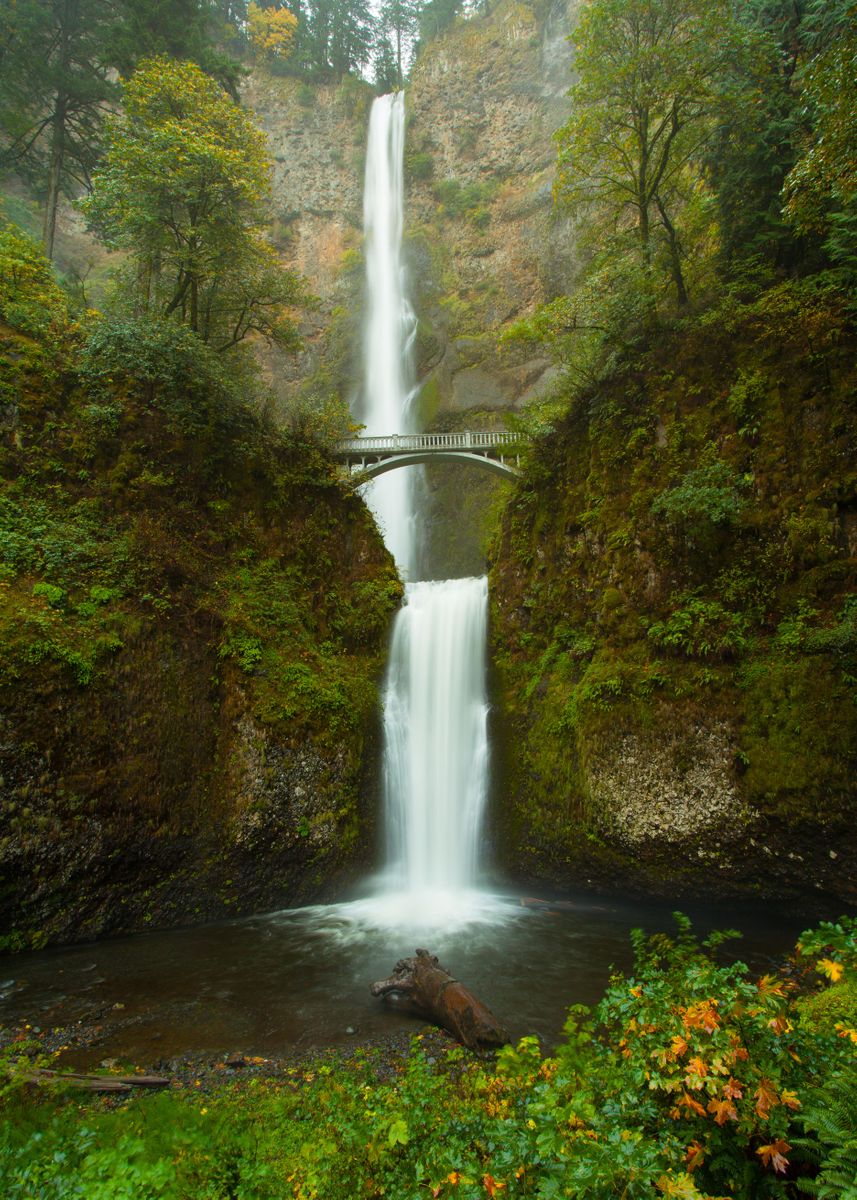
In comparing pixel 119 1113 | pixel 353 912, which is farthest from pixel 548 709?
pixel 119 1113

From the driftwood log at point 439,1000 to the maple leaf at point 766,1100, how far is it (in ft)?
12.1

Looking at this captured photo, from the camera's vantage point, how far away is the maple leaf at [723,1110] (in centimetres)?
209

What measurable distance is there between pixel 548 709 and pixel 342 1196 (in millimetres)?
8129

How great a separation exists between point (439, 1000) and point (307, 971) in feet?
6.61

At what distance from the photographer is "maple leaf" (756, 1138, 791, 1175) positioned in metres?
1.95

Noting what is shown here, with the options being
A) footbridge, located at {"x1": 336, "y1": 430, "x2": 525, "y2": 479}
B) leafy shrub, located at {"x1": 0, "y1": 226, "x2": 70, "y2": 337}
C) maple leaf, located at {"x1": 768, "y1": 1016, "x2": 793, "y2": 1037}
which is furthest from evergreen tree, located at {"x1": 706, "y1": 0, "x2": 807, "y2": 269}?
leafy shrub, located at {"x1": 0, "y1": 226, "x2": 70, "y2": 337}

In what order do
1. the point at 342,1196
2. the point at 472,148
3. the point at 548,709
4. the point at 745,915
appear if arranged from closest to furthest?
1. the point at 342,1196
2. the point at 745,915
3. the point at 548,709
4. the point at 472,148

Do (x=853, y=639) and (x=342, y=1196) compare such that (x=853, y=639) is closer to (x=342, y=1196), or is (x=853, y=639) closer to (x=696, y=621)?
(x=696, y=621)

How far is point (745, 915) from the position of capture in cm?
760

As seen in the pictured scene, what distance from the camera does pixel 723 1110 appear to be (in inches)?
83.4

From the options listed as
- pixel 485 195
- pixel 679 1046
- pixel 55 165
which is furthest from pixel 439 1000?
pixel 485 195

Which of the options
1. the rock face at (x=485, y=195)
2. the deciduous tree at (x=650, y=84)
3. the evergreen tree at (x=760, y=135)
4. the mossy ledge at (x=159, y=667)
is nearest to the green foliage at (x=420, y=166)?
the rock face at (x=485, y=195)

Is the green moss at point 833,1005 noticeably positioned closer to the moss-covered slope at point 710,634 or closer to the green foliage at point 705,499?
the moss-covered slope at point 710,634

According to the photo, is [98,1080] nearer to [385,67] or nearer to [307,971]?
[307,971]
